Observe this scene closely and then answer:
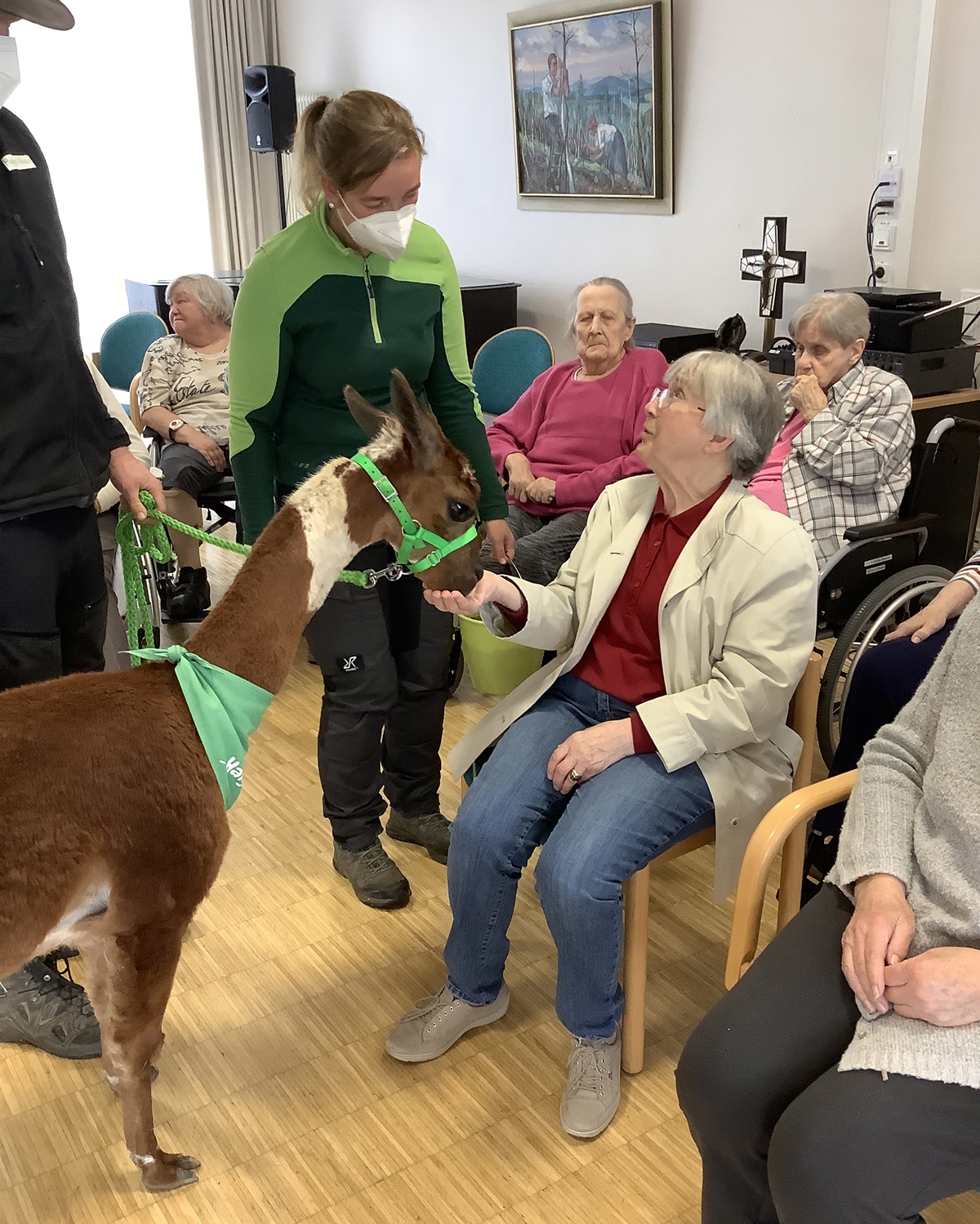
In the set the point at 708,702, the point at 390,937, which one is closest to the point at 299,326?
the point at 708,702

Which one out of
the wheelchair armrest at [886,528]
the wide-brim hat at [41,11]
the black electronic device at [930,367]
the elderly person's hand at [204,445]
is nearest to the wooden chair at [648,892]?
the wheelchair armrest at [886,528]

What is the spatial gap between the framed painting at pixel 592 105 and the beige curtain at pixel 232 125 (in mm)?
2228

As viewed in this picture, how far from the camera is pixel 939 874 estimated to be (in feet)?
4.26

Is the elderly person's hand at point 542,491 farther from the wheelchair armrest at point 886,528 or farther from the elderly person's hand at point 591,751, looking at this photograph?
the elderly person's hand at point 591,751

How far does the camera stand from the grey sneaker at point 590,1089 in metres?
1.74

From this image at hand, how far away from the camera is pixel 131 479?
6.28ft

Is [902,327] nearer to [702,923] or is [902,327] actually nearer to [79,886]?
[702,923]

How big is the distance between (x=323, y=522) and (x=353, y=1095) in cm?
100

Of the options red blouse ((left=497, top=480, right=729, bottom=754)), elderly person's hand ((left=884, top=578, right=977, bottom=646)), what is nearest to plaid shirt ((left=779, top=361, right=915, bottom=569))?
elderly person's hand ((left=884, top=578, right=977, bottom=646))

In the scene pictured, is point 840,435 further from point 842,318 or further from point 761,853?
point 761,853

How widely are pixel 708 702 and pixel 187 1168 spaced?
3.65 ft

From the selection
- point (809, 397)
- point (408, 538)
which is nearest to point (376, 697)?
point (408, 538)

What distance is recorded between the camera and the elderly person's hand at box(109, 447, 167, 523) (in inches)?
75.1

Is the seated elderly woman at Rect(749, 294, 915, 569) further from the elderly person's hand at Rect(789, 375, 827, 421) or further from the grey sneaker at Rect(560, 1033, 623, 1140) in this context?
the grey sneaker at Rect(560, 1033, 623, 1140)
